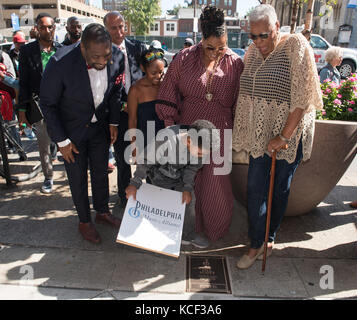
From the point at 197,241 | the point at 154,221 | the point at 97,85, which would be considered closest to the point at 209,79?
the point at 97,85

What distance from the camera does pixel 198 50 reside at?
256 centimetres

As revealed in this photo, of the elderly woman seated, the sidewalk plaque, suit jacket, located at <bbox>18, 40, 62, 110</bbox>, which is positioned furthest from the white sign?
the elderly woman seated

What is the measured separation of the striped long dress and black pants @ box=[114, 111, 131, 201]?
0.64 m

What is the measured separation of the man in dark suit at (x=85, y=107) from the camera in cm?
239

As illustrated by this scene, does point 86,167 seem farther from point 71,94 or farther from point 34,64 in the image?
point 34,64

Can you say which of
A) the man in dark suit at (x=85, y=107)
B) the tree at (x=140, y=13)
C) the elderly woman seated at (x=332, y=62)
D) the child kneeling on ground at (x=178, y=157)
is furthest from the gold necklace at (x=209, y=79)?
the tree at (x=140, y=13)

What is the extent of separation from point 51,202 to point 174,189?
1716 millimetres

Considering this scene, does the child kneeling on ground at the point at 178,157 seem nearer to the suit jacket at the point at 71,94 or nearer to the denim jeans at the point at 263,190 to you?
the denim jeans at the point at 263,190

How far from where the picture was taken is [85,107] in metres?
2.61

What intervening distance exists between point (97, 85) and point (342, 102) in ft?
8.15

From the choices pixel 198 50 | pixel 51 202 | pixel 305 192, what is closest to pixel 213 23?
pixel 198 50

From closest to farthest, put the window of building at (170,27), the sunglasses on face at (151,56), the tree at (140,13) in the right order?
1. the sunglasses on face at (151,56)
2. the tree at (140,13)
3. the window of building at (170,27)

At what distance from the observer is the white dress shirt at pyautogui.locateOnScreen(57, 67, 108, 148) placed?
8.43 ft
